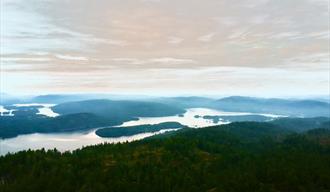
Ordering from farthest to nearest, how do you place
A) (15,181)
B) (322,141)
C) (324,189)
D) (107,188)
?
1. (322,141)
2. (15,181)
3. (107,188)
4. (324,189)

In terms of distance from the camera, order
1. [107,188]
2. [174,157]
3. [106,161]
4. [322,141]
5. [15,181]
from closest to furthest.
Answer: [107,188], [15,181], [106,161], [174,157], [322,141]

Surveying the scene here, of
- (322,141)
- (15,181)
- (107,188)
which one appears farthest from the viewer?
(322,141)

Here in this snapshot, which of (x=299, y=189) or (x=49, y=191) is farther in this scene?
(x=49, y=191)

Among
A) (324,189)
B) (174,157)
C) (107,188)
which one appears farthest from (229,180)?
(174,157)

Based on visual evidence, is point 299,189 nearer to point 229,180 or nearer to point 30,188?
point 229,180

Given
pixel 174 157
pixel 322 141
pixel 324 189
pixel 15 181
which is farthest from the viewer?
pixel 322 141

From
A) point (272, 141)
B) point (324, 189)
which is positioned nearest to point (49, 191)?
point (324, 189)

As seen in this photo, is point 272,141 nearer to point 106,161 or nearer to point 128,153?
point 128,153
